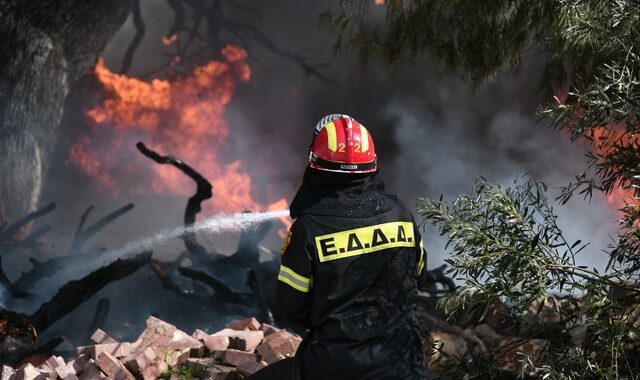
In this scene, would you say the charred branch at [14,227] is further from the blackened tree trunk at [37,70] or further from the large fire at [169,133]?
the large fire at [169,133]

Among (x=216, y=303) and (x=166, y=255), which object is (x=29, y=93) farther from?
(x=216, y=303)

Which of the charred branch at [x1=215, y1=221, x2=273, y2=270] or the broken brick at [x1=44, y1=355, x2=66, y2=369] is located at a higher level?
the charred branch at [x1=215, y1=221, x2=273, y2=270]

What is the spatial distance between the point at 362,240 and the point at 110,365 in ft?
7.53

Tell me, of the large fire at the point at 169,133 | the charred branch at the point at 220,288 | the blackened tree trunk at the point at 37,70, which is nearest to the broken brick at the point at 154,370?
the charred branch at the point at 220,288

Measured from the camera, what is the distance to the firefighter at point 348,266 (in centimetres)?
257

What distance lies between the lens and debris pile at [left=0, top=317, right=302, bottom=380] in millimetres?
4242

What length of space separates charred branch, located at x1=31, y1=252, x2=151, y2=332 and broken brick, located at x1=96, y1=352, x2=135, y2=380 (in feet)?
6.61

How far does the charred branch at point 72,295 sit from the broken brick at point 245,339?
2009 millimetres

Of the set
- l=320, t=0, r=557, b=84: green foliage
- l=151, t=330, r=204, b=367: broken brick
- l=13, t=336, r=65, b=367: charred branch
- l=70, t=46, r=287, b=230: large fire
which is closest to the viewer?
l=151, t=330, r=204, b=367: broken brick

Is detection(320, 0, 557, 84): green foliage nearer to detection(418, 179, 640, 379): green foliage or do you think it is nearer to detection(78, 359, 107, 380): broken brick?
detection(418, 179, 640, 379): green foliage

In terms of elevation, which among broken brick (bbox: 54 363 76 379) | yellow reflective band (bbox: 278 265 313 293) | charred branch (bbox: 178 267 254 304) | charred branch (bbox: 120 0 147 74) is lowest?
broken brick (bbox: 54 363 76 379)

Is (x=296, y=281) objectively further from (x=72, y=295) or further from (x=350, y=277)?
(x=72, y=295)

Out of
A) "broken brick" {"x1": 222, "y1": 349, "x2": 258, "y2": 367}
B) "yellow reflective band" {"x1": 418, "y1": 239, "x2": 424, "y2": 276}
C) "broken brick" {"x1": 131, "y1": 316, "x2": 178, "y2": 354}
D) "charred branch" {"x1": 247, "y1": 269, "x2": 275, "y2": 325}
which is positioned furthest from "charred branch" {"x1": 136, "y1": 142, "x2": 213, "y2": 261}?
"yellow reflective band" {"x1": 418, "y1": 239, "x2": 424, "y2": 276}

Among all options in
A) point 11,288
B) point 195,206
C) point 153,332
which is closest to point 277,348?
point 153,332
